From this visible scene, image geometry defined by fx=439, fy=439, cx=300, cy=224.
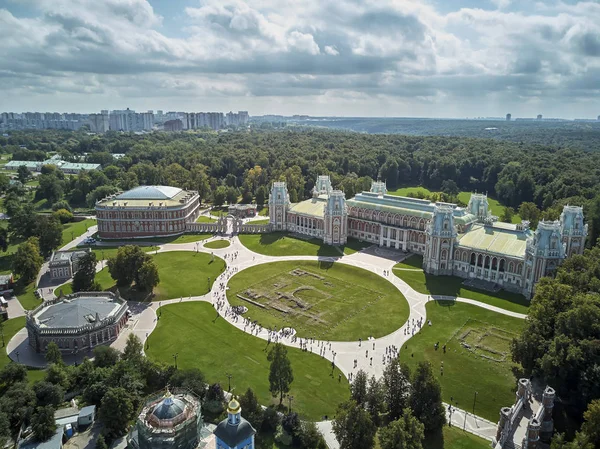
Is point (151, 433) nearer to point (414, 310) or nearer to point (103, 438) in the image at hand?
point (103, 438)

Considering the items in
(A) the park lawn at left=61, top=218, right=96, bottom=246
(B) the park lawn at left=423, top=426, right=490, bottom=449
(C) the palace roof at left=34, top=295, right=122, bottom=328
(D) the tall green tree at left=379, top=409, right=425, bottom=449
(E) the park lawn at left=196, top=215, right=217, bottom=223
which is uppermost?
(D) the tall green tree at left=379, top=409, right=425, bottom=449

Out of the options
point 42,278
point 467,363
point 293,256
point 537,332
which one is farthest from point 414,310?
point 42,278

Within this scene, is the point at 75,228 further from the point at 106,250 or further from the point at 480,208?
the point at 480,208

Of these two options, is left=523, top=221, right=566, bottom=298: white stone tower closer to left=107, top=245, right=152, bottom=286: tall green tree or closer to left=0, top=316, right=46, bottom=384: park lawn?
left=107, top=245, right=152, bottom=286: tall green tree

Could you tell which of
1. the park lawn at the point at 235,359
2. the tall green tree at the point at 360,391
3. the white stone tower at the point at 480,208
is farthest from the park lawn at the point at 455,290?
the tall green tree at the point at 360,391

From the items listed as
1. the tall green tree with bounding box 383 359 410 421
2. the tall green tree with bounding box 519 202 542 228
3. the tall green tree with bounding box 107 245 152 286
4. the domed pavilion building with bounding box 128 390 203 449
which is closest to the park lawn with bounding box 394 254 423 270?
the tall green tree with bounding box 519 202 542 228

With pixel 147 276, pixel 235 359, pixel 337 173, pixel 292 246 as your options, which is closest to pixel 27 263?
pixel 147 276
